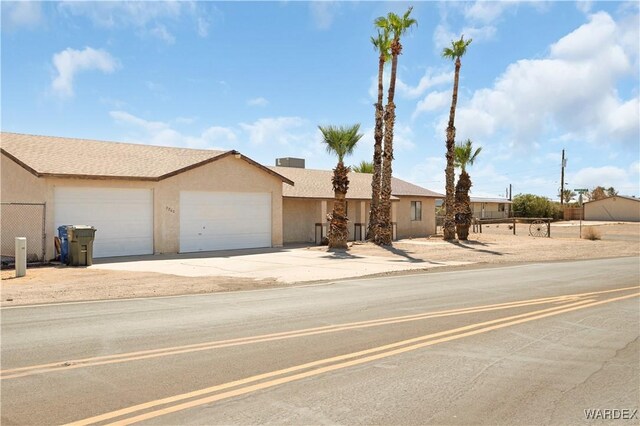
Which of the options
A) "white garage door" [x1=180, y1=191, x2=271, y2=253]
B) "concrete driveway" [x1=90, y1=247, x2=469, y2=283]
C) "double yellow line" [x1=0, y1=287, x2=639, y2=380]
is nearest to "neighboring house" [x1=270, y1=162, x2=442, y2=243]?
"white garage door" [x1=180, y1=191, x2=271, y2=253]

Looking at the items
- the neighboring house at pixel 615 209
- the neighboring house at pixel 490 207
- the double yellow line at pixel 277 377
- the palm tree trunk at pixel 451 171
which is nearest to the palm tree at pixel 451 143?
the palm tree trunk at pixel 451 171

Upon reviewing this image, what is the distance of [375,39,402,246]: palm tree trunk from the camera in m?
28.8

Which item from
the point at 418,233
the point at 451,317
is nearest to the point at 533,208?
the point at 418,233

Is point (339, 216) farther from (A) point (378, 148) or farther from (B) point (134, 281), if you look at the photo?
(B) point (134, 281)

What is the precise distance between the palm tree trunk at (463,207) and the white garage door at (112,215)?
65.7 ft

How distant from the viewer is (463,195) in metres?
35.0

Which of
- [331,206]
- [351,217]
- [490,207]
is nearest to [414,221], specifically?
[351,217]

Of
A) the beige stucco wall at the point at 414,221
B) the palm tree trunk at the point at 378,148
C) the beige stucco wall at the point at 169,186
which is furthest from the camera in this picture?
the beige stucco wall at the point at 414,221

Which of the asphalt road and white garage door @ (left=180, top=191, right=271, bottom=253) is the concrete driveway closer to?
white garage door @ (left=180, top=191, right=271, bottom=253)

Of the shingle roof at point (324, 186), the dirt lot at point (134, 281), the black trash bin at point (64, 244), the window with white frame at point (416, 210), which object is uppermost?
the shingle roof at point (324, 186)

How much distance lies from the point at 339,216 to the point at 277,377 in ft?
68.5

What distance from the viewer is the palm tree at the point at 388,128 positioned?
28.8 m

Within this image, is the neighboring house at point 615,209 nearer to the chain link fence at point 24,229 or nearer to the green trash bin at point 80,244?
the green trash bin at point 80,244

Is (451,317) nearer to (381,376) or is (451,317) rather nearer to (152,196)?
(381,376)
